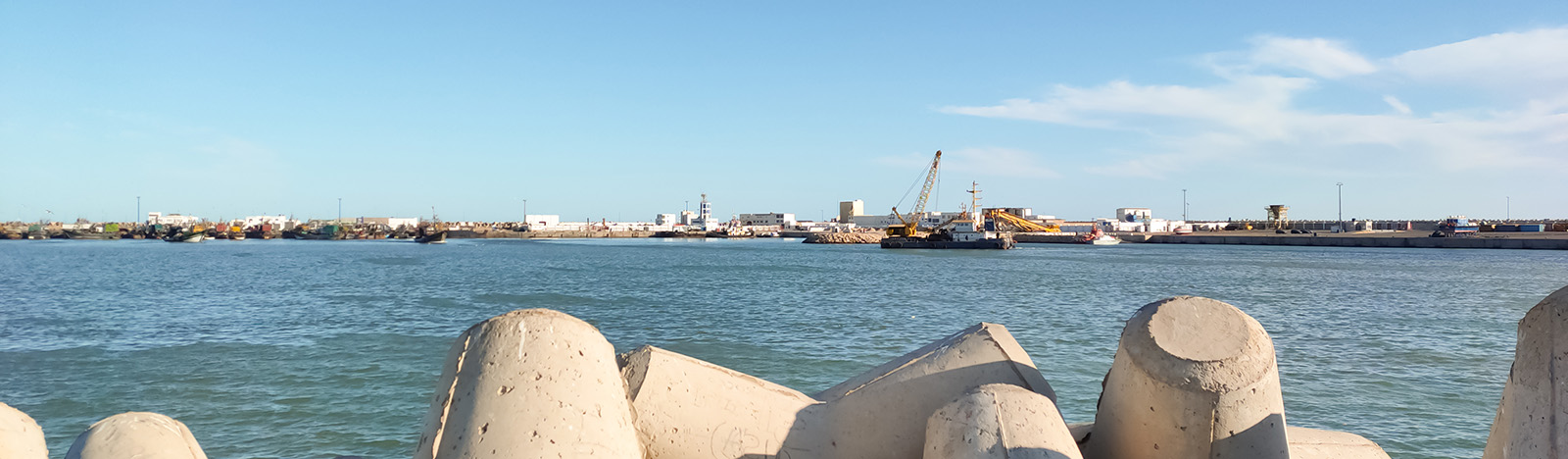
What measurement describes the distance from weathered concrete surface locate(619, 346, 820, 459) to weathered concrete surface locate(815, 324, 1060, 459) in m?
0.17

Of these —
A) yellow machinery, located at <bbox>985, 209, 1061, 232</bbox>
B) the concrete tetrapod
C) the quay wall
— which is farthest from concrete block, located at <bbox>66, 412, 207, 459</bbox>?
yellow machinery, located at <bbox>985, 209, 1061, 232</bbox>

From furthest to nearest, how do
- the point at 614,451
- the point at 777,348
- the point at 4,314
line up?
the point at 4,314 → the point at 777,348 → the point at 614,451

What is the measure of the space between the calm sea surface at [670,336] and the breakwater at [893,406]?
170 inches

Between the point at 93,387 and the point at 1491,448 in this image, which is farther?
the point at 93,387

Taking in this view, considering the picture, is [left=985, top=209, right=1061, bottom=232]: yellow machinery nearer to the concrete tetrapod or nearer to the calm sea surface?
the calm sea surface

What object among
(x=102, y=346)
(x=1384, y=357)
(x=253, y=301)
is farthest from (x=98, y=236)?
(x=1384, y=357)

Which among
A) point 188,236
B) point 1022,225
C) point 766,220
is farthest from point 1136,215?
point 188,236

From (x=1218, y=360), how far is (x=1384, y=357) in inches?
449

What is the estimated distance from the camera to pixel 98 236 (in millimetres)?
125875

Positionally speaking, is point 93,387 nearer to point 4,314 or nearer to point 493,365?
point 493,365

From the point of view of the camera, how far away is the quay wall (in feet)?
210

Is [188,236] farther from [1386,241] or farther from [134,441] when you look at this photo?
[1386,241]

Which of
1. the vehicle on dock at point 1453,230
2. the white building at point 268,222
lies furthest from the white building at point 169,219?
the vehicle on dock at point 1453,230

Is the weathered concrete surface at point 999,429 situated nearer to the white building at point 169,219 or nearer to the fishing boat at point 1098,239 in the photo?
the fishing boat at point 1098,239
